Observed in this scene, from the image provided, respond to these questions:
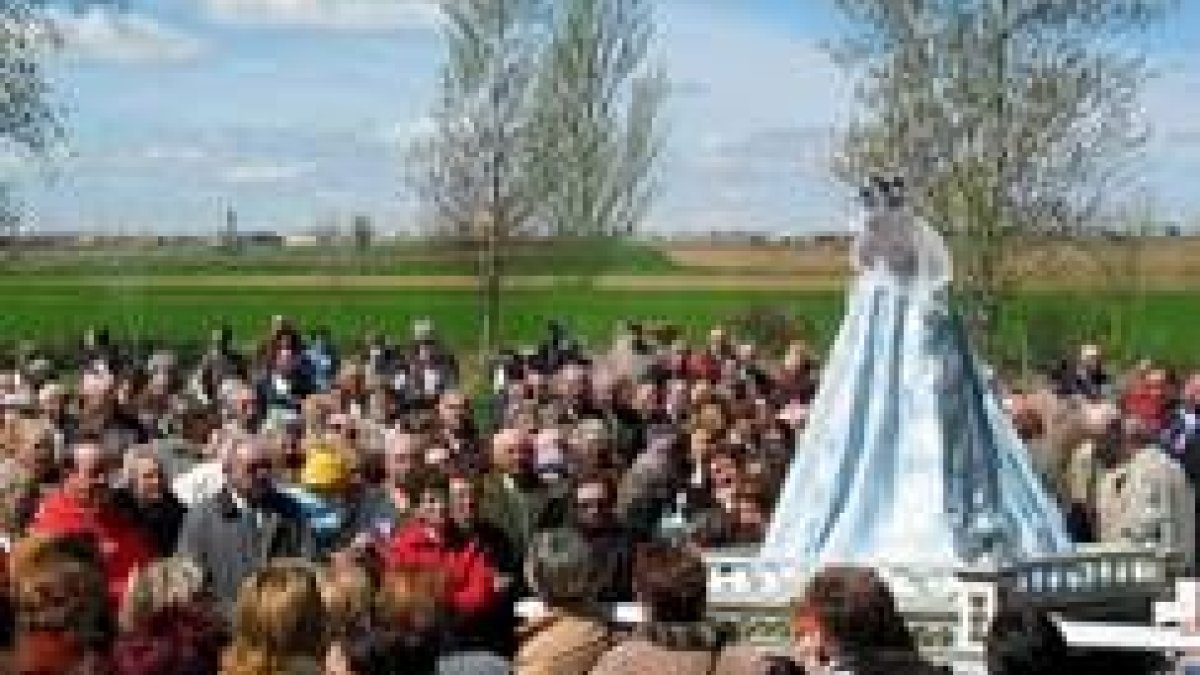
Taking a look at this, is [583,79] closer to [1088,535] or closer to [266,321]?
[266,321]

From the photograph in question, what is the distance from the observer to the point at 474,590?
11.1 metres

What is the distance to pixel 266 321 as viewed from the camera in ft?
192

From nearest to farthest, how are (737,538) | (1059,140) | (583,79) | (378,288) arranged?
1. (737,538)
2. (1059,140)
3. (583,79)
4. (378,288)

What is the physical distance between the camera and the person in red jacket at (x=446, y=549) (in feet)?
36.2

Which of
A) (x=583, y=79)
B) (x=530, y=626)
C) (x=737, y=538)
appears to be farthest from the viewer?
(x=583, y=79)

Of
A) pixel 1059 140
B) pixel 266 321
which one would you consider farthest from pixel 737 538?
pixel 266 321

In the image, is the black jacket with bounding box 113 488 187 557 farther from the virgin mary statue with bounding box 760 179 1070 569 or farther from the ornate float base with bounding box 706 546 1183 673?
the virgin mary statue with bounding box 760 179 1070 569

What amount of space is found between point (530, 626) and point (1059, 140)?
2263 cm

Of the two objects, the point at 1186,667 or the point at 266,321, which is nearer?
the point at 1186,667

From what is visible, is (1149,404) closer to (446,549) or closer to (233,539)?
(233,539)

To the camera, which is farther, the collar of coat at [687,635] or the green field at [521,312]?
the green field at [521,312]

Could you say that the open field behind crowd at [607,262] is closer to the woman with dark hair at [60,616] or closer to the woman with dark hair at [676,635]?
the woman with dark hair at [676,635]

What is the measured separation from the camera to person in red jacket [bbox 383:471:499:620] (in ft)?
36.2

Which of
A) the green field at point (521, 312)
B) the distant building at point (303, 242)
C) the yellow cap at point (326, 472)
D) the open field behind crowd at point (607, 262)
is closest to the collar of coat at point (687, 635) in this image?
the yellow cap at point (326, 472)
